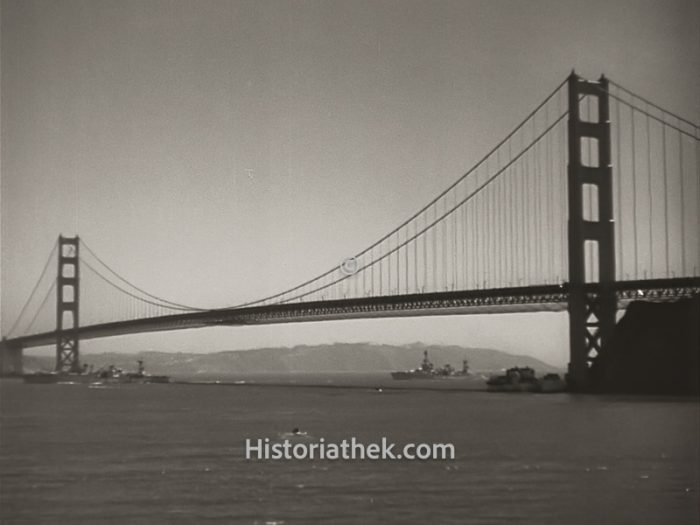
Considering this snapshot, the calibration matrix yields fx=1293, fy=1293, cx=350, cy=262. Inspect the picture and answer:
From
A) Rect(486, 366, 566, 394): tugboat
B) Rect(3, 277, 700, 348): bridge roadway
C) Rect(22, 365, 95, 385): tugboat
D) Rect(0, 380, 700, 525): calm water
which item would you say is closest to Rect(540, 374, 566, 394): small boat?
Rect(486, 366, 566, 394): tugboat

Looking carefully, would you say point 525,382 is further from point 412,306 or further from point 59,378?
point 59,378

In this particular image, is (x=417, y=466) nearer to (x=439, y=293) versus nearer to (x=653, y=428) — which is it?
(x=653, y=428)

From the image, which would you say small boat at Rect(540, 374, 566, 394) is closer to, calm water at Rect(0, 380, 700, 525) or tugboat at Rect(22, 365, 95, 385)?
calm water at Rect(0, 380, 700, 525)

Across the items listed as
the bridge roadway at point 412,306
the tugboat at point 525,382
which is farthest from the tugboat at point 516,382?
the bridge roadway at point 412,306

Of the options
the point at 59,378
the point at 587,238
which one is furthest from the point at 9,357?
the point at 587,238

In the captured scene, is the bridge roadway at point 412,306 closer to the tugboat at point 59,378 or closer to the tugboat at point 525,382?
the tugboat at point 525,382
